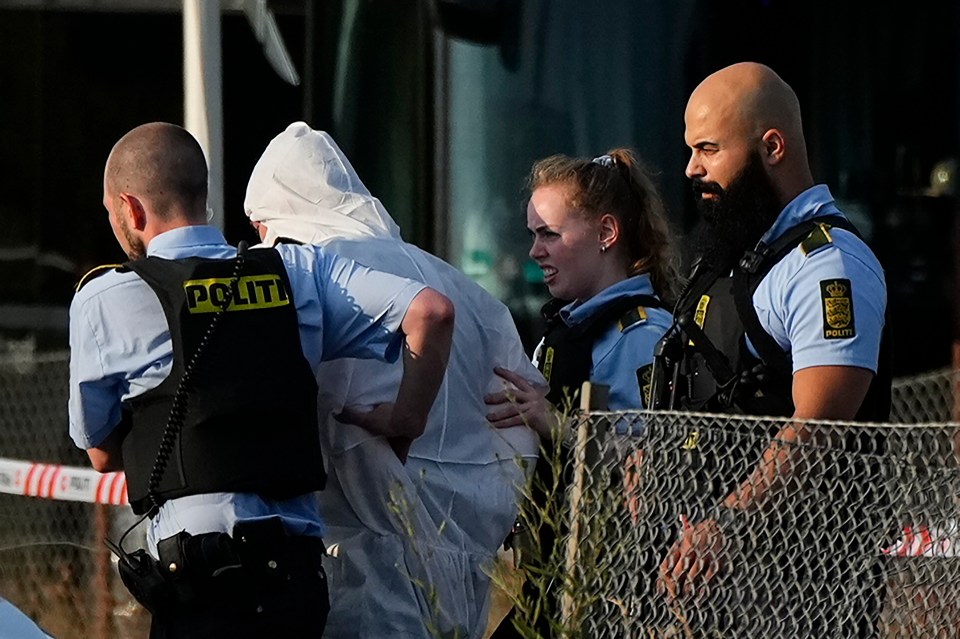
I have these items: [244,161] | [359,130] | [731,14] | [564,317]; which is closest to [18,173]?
[244,161]

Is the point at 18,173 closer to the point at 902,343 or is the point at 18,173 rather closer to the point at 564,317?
the point at 902,343

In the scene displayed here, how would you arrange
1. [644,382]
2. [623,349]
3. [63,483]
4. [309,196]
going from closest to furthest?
[309,196], [644,382], [623,349], [63,483]

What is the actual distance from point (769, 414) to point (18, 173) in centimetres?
601

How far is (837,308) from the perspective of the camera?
384 cm

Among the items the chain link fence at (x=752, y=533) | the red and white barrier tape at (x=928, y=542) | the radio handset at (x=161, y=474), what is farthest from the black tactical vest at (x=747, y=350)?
the radio handset at (x=161, y=474)

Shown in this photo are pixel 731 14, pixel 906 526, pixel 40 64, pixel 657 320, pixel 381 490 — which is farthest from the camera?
pixel 40 64

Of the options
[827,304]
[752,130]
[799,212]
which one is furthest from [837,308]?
[752,130]

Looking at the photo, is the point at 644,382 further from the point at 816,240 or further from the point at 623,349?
the point at 816,240

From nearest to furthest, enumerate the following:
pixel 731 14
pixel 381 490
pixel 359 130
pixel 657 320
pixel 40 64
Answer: pixel 381 490 < pixel 657 320 < pixel 731 14 < pixel 359 130 < pixel 40 64

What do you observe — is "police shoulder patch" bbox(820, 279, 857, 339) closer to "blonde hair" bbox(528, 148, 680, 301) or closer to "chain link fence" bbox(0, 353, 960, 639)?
"chain link fence" bbox(0, 353, 960, 639)

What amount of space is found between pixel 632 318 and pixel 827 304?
0.85 metres

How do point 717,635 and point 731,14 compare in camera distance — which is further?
point 731,14

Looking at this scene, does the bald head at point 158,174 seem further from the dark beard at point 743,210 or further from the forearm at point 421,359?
the dark beard at point 743,210

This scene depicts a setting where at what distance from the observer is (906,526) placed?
3809 mm
